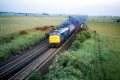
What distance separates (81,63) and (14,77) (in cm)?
746

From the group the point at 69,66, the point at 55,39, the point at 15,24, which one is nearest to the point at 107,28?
the point at 55,39

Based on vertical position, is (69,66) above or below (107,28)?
below

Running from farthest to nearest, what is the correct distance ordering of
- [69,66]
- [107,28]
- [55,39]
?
[107,28] < [55,39] < [69,66]

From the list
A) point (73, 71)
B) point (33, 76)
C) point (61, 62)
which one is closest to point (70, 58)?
point (61, 62)

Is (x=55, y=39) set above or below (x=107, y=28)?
below

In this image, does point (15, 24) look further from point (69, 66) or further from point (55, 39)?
point (69, 66)

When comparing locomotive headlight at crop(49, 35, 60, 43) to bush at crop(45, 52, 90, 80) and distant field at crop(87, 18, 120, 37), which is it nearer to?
bush at crop(45, 52, 90, 80)

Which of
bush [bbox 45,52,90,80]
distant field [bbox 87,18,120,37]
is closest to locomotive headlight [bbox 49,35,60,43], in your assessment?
bush [bbox 45,52,90,80]

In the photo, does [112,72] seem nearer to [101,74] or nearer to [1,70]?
→ [101,74]

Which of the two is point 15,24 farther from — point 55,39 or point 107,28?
point 107,28

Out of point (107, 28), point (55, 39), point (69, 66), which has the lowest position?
point (69, 66)

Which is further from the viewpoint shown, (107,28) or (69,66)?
(107,28)

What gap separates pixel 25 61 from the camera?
13.6 meters

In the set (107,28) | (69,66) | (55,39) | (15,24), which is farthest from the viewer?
(107,28)
